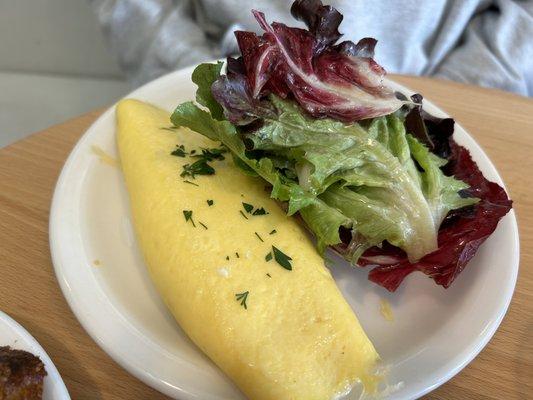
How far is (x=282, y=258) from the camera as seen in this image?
0.80 metres

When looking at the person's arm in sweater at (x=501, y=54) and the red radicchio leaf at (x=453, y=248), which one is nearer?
the red radicchio leaf at (x=453, y=248)

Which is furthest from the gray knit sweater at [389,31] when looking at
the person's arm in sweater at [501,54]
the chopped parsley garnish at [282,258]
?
the chopped parsley garnish at [282,258]

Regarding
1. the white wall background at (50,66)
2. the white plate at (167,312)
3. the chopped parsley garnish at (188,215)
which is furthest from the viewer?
the white wall background at (50,66)

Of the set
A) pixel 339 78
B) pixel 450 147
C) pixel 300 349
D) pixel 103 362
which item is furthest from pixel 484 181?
pixel 103 362

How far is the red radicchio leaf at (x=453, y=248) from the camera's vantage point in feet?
2.76

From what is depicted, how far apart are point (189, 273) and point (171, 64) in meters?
0.96

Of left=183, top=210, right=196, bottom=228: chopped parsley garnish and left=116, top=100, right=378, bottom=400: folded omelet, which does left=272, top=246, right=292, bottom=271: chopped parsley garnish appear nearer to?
left=116, top=100, right=378, bottom=400: folded omelet

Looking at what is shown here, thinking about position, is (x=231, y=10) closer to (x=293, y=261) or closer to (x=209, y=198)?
(x=209, y=198)

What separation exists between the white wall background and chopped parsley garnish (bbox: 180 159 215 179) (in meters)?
1.24

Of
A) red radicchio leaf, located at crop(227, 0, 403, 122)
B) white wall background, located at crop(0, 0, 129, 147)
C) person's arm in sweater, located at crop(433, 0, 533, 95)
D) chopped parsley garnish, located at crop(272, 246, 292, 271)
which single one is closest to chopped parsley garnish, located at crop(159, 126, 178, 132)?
red radicchio leaf, located at crop(227, 0, 403, 122)

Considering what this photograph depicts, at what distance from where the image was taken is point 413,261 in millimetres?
873

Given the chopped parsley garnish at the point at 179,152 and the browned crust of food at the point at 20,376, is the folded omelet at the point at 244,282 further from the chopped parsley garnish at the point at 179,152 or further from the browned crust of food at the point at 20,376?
the browned crust of food at the point at 20,376

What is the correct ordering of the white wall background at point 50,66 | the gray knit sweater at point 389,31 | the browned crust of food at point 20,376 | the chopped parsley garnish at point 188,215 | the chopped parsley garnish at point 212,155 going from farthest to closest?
the white wall background at point 50,66 < the gray knit sweater at point 389,31 < the chopped parsley garnish at point 212,155 < the chopped parsley garnish at point 188,215 < the browned crust of food at point 20,376

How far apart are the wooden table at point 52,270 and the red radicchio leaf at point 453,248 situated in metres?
0.17
